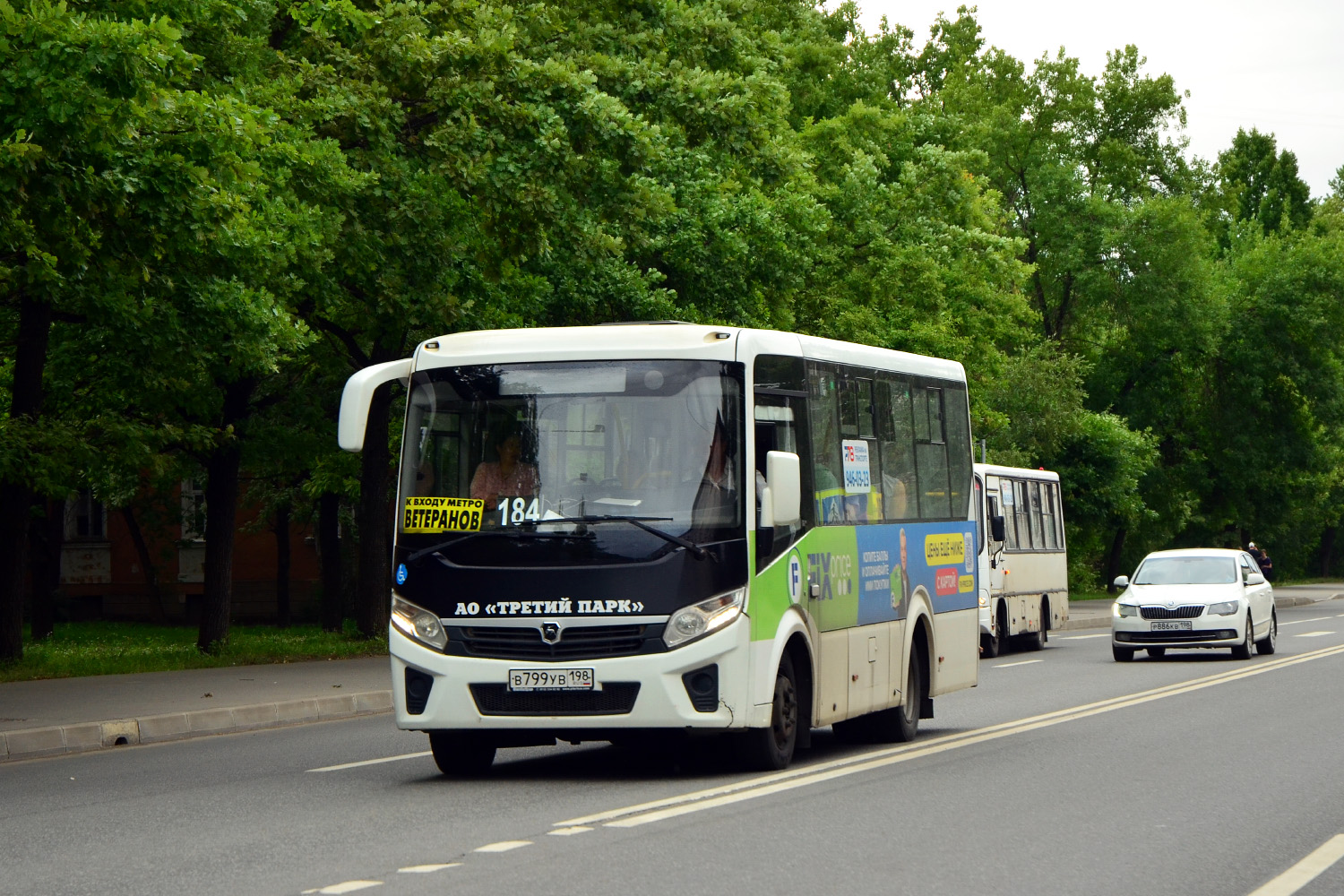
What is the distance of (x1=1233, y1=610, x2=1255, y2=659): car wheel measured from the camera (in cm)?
2633

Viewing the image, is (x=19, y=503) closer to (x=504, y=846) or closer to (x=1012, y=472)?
(x=504, y=846)

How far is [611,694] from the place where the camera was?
1129cm

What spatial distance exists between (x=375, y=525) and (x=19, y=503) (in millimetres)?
6622

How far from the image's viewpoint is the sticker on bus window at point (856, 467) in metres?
13.3

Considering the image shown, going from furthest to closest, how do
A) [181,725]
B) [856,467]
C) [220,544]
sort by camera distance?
1. [220,544]
2. [181,725]
3. [856,467]

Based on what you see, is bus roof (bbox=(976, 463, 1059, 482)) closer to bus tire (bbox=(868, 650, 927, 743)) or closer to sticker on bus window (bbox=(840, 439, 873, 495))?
bus tire (bbox=(868, 650, 927, 743))

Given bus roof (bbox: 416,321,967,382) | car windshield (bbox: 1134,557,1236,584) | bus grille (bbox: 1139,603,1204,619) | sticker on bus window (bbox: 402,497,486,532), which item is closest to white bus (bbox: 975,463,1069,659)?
car windshield (bbox: 1134,557,1236,584)

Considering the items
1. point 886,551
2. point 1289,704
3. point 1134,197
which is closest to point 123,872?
point 886,551

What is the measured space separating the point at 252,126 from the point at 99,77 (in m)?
2.41

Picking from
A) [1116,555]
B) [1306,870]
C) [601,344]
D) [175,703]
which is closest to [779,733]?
[601,344]

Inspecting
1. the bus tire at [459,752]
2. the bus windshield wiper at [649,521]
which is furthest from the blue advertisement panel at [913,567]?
the bus tire at [459,752]

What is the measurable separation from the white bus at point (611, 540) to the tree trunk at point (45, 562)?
82.3 feet

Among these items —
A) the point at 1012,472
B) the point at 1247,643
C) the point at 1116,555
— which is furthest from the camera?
the point at 1116,555

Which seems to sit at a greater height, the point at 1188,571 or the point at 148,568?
the point at 148,568
